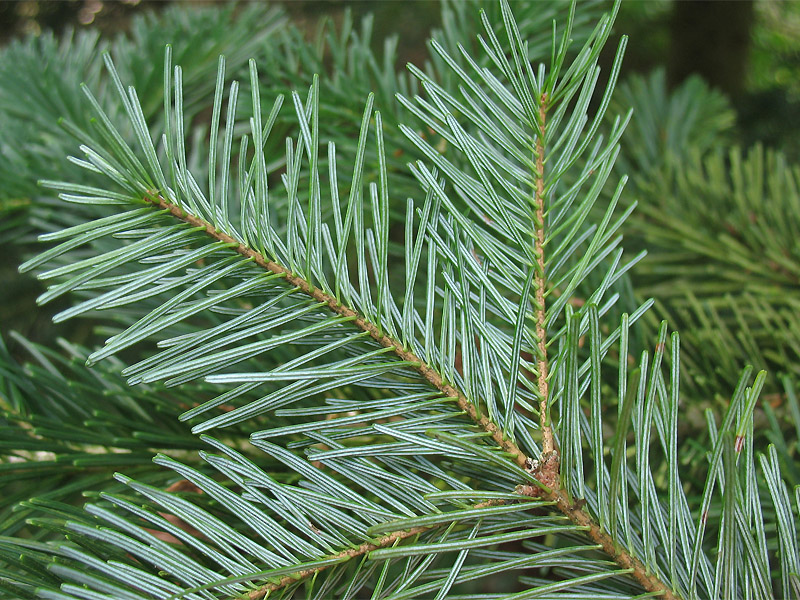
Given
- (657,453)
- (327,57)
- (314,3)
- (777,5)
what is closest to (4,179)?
(657,453)

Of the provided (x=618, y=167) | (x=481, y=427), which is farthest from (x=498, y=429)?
(x=618, y=167)

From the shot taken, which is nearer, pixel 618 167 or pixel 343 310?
pixel 343 310

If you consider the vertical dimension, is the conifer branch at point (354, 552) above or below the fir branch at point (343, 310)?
below

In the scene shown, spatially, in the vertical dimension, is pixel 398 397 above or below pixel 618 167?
below

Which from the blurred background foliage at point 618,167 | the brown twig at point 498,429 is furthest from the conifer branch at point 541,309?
the blurred background foliage at point 618,167

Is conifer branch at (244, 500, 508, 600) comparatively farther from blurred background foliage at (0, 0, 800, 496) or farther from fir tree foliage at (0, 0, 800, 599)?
blurred background foliage at (0, 0, 800, 496)

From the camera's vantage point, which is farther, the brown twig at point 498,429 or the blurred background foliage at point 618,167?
the blurred background foliage at point 618,167

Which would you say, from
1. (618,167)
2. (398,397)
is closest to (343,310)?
(398,397)

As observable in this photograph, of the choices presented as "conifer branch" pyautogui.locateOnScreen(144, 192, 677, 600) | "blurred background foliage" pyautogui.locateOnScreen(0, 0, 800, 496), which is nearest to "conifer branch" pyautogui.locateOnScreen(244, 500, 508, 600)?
"conifer branch" pyautogui.locateOnScreen(144, 192, 677, 600)

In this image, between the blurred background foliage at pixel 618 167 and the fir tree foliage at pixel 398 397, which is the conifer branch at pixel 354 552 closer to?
the fir tree foliage at pixel 398 397

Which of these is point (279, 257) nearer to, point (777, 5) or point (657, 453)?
point (657, 453)

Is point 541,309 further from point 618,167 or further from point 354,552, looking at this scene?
point 618,167
